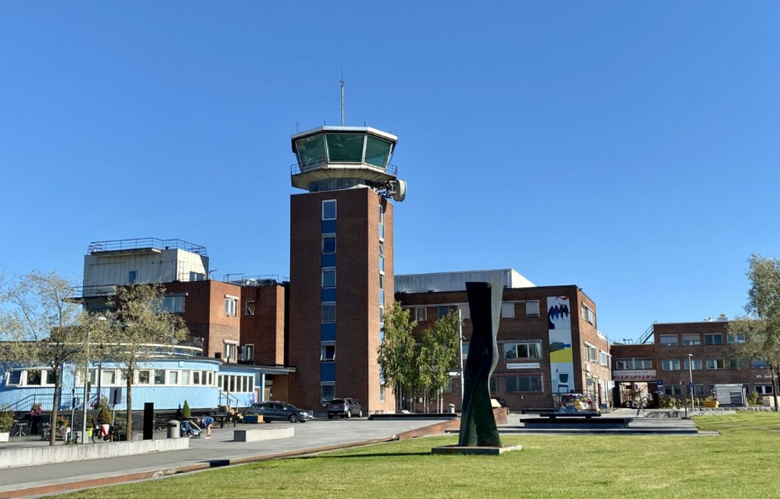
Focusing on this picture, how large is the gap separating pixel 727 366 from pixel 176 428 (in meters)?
84.1

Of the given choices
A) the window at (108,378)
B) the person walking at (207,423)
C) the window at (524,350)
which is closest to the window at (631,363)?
the window at (524,350)

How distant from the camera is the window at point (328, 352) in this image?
67.9 metres

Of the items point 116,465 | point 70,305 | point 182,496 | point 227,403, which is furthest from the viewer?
point 227,403

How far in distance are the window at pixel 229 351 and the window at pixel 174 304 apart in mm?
4923

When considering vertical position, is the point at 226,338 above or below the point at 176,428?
above

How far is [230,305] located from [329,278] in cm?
886

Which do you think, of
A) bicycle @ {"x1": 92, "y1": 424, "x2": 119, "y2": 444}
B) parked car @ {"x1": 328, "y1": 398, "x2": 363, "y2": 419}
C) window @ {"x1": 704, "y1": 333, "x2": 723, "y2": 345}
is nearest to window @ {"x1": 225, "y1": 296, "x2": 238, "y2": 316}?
parked car @ {"x1": 328, "y1": 398, "x2": 363, "y2": 419}

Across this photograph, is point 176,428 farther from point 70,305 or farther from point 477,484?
point 477,484

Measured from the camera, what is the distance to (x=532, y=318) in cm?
7588

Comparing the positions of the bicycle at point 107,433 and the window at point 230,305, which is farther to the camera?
the window at point 230,305

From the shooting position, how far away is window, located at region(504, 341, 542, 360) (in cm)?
7519

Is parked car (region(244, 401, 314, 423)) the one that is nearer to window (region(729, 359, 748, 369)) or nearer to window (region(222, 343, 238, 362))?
window (region(222, 343, 238, 362))

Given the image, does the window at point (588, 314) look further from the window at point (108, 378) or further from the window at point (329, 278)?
the window at point (108, 378)

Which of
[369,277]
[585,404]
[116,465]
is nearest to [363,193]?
[369,277]
